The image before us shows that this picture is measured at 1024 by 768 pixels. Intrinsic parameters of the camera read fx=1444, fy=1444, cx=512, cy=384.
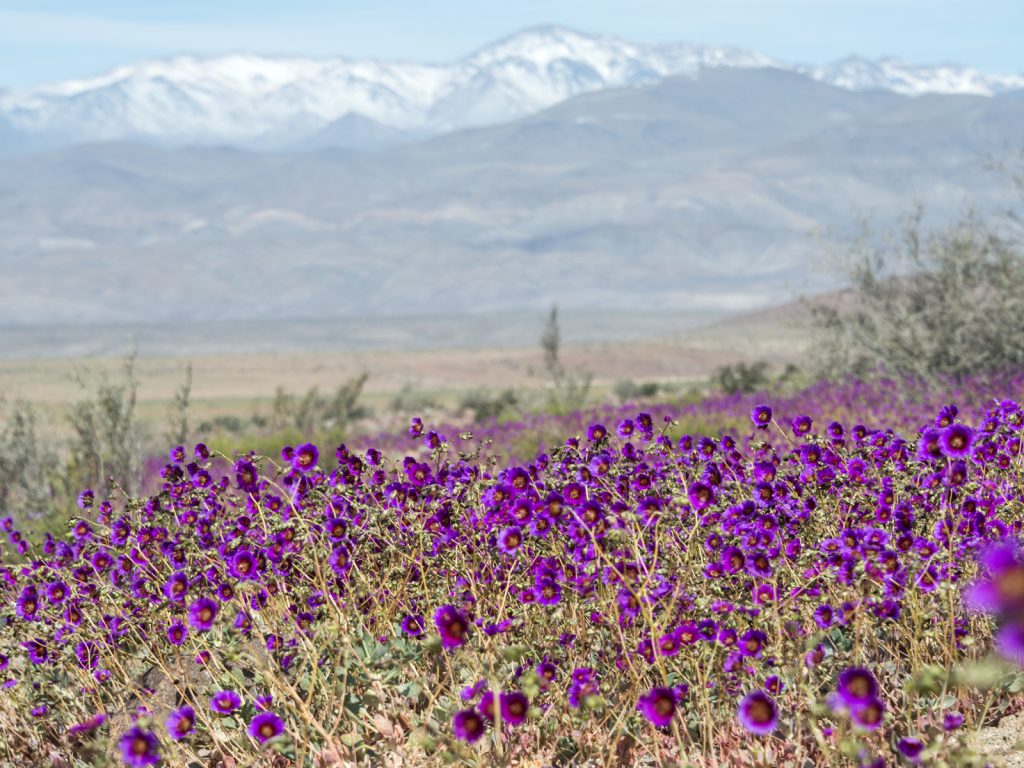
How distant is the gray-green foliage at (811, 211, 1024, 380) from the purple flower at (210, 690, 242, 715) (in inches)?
494

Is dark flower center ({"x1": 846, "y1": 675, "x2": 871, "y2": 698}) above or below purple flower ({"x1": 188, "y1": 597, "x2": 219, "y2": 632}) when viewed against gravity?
above

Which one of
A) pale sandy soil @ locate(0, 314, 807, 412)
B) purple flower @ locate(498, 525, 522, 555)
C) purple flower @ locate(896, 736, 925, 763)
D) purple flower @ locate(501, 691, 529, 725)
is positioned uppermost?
purple flower @ locate(498, 525, 522, 555)

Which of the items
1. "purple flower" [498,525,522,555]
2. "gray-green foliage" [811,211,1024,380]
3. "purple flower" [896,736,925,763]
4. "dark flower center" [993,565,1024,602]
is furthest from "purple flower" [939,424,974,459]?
"gray-green foliage" [811,211,1024,380]

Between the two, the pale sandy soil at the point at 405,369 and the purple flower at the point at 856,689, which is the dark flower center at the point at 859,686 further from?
the pale sandy soil at the point at 405,369

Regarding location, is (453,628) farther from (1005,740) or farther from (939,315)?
(939,315)

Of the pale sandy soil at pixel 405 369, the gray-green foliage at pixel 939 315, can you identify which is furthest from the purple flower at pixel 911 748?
the pale sandy soil at pixel 405 369

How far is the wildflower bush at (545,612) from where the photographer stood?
389 centimetres

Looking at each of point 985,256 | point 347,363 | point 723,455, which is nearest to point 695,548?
point 723,455

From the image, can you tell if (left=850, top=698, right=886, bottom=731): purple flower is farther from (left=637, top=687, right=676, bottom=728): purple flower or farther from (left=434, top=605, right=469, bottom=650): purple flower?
(left=434, top=605, right=469, bottom=650): purple flower

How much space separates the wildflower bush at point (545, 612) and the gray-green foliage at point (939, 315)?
11.5 m

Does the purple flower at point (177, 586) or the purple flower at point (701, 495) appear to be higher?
the purple flower at point (701, 495)

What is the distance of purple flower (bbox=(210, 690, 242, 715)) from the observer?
13.7 ft

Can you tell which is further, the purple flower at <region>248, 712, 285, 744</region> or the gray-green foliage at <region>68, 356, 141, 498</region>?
the gray-green foliage at <region>68, 356, 141, 498</region>

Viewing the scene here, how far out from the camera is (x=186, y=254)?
159625 millimetres
